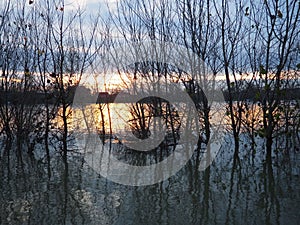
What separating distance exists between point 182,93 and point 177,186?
340 cm

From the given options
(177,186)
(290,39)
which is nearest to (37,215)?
(177,186)

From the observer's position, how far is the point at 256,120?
8188 mm

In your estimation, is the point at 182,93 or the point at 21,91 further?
the point at 21,91

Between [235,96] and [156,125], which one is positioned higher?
[235,96]

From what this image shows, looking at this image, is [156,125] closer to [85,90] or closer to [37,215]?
[85,90]

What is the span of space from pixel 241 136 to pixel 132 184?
5.50 meters

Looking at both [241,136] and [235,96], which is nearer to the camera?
[235,96]

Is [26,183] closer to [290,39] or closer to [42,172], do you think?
[42,172]

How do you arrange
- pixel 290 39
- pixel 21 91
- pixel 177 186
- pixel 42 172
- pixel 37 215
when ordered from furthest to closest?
pixel 21 91
pixel 290 39
pixel 42 172
pixel 177 186
pixel 37 215

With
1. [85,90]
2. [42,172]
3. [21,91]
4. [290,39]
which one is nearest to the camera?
[42,172]

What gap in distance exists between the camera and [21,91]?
905 centimetres

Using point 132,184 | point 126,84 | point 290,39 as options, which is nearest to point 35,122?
point 126,84

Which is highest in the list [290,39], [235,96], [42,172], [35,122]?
[290,39]

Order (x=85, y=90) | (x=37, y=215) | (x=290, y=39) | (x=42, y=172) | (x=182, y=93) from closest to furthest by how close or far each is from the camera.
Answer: (x=37, y=215) < (x=42, y=172) < (x=290, y=39) < (x=182, y=93) < (x=85, y=90)
